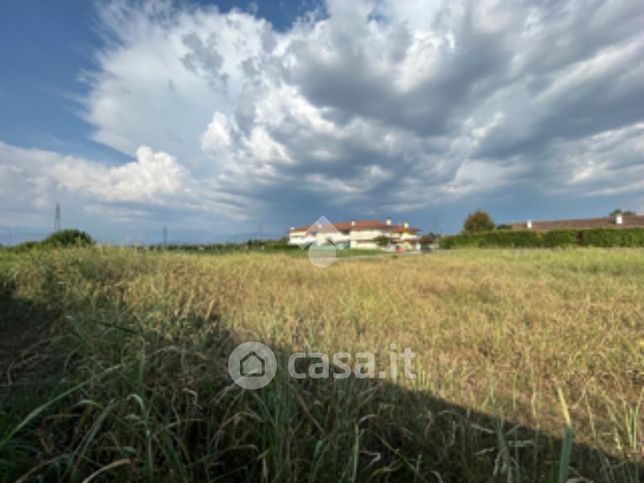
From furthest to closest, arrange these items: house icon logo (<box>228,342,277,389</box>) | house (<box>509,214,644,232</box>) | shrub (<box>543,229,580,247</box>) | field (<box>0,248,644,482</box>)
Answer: house (<box>509,214,644,232</box>)
shrub (<box>543,229,580,247</box>)
house icon logo (<box>228,342,277,389</box>)
field (<box>0,248,644,482</box>)

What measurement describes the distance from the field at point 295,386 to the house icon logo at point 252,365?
6 centimetres

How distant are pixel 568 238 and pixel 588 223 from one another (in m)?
23.7

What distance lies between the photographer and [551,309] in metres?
3.48

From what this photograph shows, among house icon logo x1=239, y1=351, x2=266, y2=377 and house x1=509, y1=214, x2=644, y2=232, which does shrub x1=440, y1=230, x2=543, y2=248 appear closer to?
Result: house x1=509, y1=214, x2=644, y2=232

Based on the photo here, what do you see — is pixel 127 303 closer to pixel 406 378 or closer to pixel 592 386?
pixel 406 378

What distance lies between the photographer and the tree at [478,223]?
36375 mm

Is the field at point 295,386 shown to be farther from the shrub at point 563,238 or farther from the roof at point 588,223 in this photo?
the roof at point 588,223

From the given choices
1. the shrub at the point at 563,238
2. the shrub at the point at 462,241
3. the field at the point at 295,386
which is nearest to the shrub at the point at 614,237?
the shrub at the point at 563,238

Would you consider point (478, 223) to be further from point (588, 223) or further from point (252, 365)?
point (252, 365)

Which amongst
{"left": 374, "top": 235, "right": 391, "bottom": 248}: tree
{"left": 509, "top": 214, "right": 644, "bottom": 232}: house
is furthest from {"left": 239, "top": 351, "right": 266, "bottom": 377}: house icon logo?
{"left": 374, "top": 235, "right": 391, "bottom": 248}: tree

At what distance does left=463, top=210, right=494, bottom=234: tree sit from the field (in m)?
35.7

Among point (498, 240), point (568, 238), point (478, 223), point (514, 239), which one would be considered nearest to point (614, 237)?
point (568, 238)

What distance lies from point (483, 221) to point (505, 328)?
3844 centimetres

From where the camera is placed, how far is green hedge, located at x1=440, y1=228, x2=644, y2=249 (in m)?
16.1
